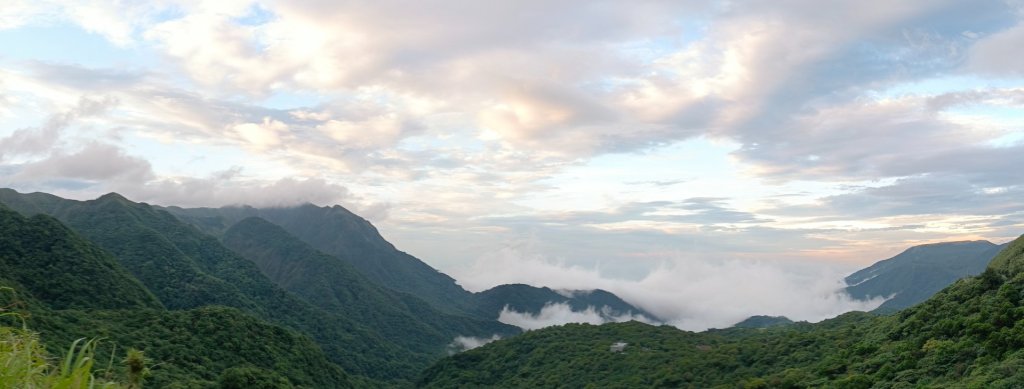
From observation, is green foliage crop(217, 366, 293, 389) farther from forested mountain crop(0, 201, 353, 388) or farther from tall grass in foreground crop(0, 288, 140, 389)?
tall grass in foreground crop(0, 288, 140, 389)

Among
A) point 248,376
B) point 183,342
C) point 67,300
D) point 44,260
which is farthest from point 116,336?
point 44,260

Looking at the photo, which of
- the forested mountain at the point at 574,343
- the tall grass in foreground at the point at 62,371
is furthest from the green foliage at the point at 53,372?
the forested mountain at the point at 574,343

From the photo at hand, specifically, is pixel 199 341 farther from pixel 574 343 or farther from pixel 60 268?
pixel 574 343

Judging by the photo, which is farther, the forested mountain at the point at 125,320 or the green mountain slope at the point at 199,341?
the forested mountain at the point at 125,320

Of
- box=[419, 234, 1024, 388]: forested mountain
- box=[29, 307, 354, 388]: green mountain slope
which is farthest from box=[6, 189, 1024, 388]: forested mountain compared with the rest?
box=[29, 307, 354, 388]: green mountain slope

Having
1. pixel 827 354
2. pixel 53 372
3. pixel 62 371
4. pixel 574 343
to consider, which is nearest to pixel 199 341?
pixel 574 343

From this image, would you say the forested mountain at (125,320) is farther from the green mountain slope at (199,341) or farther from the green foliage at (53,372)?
the green foliage at (53,372)

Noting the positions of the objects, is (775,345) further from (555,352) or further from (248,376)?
(248,376)
